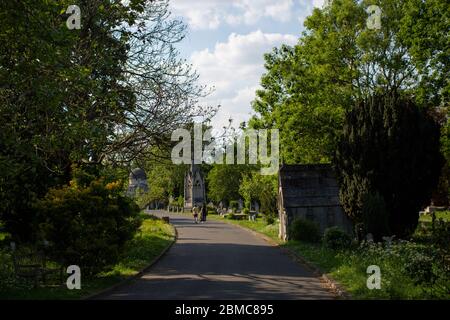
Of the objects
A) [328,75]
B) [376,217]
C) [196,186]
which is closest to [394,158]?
[376,217]

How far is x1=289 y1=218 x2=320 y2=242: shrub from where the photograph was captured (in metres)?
30.9

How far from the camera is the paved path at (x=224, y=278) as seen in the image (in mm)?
14523

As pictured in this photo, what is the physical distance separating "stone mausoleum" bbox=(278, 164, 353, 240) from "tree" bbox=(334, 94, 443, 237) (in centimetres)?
587

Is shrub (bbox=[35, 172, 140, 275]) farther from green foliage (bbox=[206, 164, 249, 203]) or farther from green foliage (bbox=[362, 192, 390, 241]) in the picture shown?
green foliage (bbox=[206, 164, 249, 203])

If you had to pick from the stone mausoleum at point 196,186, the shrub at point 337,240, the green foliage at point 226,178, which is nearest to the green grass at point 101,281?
the shrub at point 337,240

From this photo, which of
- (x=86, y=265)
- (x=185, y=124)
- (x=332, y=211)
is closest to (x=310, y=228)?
(x=332, y=211)

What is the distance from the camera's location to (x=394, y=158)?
84.7 feet

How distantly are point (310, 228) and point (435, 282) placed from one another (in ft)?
57.4

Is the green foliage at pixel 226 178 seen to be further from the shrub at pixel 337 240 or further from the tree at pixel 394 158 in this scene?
the shrub at pixel 337 240

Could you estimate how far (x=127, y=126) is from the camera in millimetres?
23422

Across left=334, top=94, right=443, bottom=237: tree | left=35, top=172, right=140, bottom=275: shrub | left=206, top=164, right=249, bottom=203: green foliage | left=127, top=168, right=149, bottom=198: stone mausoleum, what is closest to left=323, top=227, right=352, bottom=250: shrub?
left=334, top=94, right=443, bottom=237: tree

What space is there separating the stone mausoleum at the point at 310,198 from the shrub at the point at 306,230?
6.42 feet

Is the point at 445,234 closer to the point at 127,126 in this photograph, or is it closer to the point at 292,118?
the point at 127,126

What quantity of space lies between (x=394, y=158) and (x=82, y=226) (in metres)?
14.6
